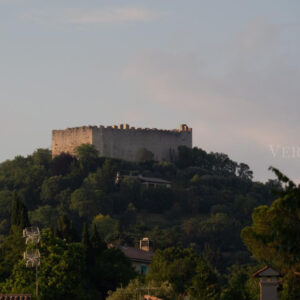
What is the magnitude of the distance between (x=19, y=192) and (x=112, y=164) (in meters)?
13.0

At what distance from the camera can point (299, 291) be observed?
120 feet

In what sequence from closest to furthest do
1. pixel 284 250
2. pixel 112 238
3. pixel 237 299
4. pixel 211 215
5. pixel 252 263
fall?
pixel 284 250 < pixel 237 299 < pixel 112 238 < pixel 252 263 < pixel 211 215

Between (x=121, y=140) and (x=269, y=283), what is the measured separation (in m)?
117

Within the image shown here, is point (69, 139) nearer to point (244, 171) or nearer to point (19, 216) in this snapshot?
point (244, 171)

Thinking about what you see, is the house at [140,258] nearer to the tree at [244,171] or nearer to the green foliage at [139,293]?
the green foliage at [139,293]

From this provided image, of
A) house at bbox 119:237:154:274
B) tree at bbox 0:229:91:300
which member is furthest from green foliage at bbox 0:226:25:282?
house at bbox 119:237:154:274

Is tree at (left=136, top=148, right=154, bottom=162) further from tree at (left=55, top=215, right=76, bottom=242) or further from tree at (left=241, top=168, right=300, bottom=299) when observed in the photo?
tree at (left=241, top=168, right=300, bottom=299)

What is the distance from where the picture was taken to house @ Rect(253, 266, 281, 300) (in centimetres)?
4656

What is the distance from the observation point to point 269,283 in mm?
46969

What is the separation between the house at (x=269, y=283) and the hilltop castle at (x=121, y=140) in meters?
114

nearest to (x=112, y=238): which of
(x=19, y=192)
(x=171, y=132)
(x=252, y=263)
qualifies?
(x=252, y=263)

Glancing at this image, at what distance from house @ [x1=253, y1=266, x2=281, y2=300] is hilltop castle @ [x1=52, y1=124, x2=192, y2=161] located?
4494 inches

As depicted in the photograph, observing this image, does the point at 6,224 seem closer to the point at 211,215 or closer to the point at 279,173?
the point at 211,215

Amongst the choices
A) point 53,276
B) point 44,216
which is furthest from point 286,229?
point 44,216
